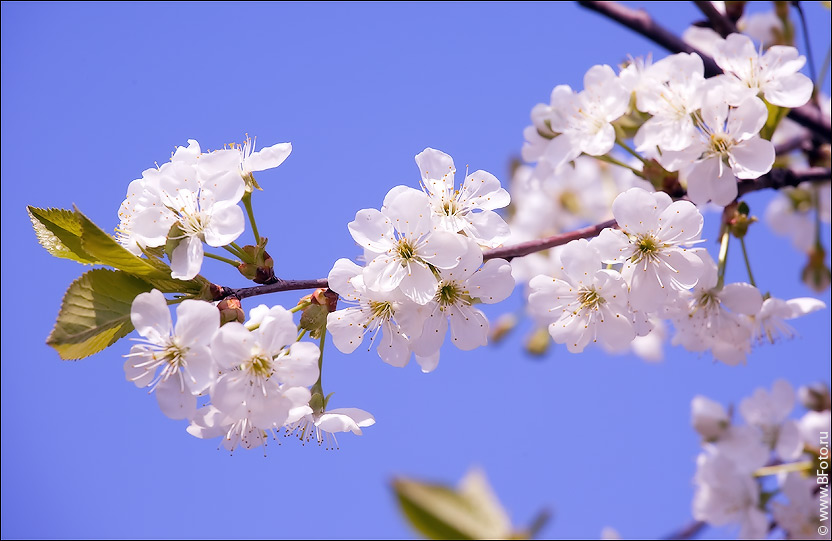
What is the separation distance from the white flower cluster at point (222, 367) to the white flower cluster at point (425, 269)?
0.43 feet

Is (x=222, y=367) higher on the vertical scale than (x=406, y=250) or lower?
→ lower

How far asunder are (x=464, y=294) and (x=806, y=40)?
178 centimetres

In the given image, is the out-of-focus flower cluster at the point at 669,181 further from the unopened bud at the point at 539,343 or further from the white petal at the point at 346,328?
the unopened bud at the point at 539,343

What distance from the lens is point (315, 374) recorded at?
1.57 meters

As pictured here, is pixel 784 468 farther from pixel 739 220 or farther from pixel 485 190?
pixel 485 190

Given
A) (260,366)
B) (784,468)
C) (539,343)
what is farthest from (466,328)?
(539,343)

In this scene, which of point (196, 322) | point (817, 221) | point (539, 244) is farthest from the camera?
point (817, 221)

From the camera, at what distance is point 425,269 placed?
1.55 m

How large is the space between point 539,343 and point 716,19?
1906mm

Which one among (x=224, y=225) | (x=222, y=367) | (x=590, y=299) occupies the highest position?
(x=224, y=225)

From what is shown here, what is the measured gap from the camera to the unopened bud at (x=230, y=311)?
151 cm

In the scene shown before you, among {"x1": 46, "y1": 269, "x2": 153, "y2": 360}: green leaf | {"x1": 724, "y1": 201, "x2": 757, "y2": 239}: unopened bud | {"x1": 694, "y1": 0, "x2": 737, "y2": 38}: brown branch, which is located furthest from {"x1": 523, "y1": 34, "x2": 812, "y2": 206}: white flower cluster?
{"x1": 46, "y1": 269, "x2": 153, "y2": 360}: green leaf

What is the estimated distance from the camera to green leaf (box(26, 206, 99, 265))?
5.18 feet

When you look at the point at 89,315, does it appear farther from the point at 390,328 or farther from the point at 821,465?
the point at 821,465
